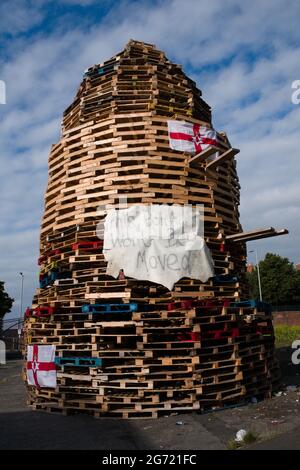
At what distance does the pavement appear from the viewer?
7.58 metres

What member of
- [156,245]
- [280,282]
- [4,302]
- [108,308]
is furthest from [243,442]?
[280,282]

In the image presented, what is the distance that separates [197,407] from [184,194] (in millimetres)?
5878

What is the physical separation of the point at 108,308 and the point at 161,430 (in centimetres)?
321

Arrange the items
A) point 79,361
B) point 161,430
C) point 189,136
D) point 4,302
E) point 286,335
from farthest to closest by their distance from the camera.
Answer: point 4,302
point 286,335
point 189,136
point 79,361
point 161,430

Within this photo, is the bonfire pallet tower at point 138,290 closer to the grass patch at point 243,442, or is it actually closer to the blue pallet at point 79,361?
the blue pallet at point 79,361

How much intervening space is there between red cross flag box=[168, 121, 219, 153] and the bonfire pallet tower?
20cm

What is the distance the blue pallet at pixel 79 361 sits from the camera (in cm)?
1007

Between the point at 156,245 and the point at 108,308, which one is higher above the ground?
the point at 156,245

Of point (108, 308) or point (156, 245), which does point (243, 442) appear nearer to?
point (108, 308)

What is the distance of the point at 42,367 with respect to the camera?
11211 mm

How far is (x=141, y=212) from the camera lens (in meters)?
11.4

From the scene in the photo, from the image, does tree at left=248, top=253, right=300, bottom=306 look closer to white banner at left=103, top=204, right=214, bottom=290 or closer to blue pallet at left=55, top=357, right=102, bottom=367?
white banner at left=103, top=204, right=214, bottom=290

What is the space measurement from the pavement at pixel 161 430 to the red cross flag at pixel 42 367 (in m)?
0.81

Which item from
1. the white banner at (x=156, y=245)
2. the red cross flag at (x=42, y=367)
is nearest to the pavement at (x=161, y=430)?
the red cross flag at (x=42, y=367)
